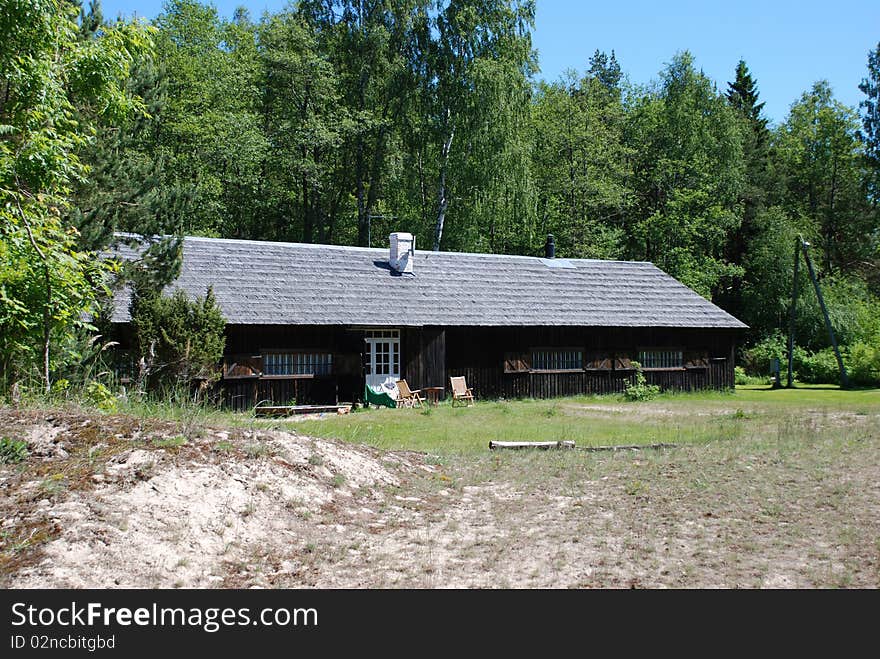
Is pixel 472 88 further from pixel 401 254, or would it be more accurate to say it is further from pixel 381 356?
pixel 381 356

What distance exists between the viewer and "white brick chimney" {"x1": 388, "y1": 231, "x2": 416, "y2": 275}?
87.6ft

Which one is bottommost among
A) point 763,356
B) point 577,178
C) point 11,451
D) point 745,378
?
point 11,451

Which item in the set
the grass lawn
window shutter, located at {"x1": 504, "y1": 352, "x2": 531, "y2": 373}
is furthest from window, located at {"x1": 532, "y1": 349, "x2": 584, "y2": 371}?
the grass lawn

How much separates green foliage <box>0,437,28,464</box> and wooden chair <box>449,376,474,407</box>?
1685cm

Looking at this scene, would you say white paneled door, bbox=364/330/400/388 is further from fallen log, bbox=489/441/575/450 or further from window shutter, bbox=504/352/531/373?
fallen log, bbox=489/441/575/450

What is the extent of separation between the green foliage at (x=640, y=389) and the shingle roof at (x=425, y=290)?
1.74m

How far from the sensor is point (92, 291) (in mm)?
10617

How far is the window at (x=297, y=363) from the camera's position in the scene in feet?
71.7

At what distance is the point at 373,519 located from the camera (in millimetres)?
8453

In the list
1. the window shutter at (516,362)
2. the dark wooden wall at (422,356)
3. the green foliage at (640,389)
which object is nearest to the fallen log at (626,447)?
the dark wooden wall at (422,356)

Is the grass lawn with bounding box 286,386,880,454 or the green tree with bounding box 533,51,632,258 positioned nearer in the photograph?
the grass lawn with bounding box 286,386,880,454

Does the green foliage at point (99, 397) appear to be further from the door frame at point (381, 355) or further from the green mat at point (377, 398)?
the door frame at point (381, 355)

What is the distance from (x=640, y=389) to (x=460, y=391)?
6361 mm

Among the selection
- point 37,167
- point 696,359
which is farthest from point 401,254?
point 37,167
